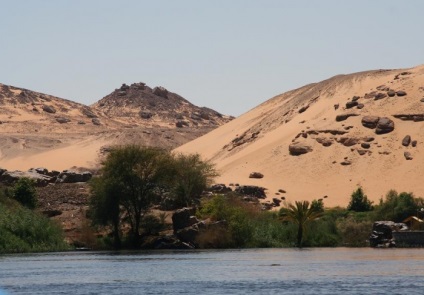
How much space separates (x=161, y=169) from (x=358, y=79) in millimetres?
61578

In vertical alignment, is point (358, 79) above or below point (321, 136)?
above

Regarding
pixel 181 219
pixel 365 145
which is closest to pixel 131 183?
pixel 181 219

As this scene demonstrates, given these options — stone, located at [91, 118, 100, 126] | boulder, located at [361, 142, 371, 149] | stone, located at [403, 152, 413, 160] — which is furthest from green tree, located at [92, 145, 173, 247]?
stone, located at [91, 118, 100, 126]

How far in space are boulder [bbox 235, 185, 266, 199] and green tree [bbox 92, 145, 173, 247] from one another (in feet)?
78.6

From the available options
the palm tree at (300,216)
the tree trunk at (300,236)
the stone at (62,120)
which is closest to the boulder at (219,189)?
the palm tree at (300,216)

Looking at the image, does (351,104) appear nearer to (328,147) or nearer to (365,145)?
(328,147)

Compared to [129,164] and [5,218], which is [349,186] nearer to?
[129,164]

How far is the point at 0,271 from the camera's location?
177 ft

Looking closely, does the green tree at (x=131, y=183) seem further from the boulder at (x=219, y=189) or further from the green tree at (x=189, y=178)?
the boulder at (x=219, y=189)

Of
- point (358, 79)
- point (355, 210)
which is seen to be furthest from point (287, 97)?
point (355, 210)

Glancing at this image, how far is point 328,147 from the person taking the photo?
377 feet

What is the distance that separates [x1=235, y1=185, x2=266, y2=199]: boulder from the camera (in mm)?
100000

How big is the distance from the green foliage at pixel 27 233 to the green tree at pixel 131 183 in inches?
147

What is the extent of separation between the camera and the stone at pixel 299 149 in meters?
116
